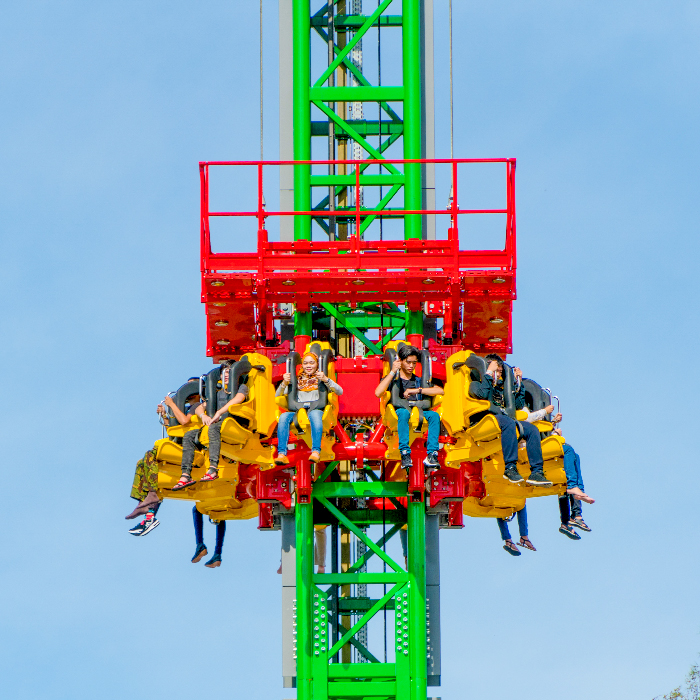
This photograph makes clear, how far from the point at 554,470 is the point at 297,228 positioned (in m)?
5.34

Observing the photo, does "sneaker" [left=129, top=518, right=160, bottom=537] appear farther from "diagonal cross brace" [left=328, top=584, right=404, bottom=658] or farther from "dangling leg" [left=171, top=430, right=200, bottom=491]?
"diagonal cross brace" [left=328, top=584, right=404, bottom=658]

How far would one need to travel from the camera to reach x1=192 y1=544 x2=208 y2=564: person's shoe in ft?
91.2

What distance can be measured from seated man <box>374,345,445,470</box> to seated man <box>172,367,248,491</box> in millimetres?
1988

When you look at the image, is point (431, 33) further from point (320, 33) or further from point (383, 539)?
point (383, 539)

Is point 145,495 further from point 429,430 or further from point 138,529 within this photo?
point 429,430

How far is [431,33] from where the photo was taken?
29.3 meters

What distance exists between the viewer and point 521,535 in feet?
91.7

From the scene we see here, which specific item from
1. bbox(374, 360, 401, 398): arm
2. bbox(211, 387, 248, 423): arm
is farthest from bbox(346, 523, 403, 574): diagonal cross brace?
bbox(374, 360, 401, 398): arm

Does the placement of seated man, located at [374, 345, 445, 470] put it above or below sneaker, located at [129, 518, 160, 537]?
above

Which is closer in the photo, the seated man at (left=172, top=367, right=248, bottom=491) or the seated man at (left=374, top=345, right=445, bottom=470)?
the seated man at (left=374, top=345, right=445, bottom=470)

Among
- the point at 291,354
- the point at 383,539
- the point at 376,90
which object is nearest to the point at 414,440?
the point at 291,354

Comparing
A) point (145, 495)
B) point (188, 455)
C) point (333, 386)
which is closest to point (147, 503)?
point (145, 495)

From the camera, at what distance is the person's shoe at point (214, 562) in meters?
27.8

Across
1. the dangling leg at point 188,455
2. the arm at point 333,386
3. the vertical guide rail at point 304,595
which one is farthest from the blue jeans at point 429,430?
the dangling leg at point 188,455
